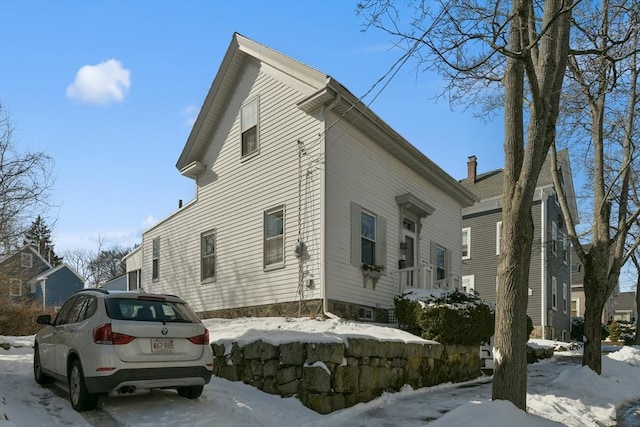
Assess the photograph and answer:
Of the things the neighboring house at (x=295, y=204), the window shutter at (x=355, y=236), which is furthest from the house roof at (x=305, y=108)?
the window shutter at (x=355, y=236)

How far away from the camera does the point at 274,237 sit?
1345 centimetres

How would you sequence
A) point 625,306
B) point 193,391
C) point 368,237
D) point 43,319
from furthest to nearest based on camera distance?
1. point 625,306
2. point 368,237
3. point 43,319
4. point 193,391

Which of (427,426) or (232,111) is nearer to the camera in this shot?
(427,426)

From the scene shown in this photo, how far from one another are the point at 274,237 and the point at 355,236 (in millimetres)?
2012

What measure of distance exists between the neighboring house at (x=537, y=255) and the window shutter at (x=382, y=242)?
1140cm

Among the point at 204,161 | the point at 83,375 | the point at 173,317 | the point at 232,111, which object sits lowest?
the point at 83,375

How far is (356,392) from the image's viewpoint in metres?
8.25

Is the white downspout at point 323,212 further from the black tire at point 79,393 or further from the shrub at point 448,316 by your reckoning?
the black tire at point 79,393

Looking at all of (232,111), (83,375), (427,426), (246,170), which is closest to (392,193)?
(246,170)

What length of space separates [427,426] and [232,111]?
11357 millimetres

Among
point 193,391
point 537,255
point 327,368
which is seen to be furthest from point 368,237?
point 537,255

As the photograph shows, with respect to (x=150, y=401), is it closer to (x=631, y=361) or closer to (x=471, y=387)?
(x=471, y=387)

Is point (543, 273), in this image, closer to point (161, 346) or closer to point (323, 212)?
point (323, 212)

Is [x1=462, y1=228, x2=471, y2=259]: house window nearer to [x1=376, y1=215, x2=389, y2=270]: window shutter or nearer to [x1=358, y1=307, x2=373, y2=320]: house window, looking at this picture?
[x1=376, y1=215, x2=389, y2=270]: window shutter
